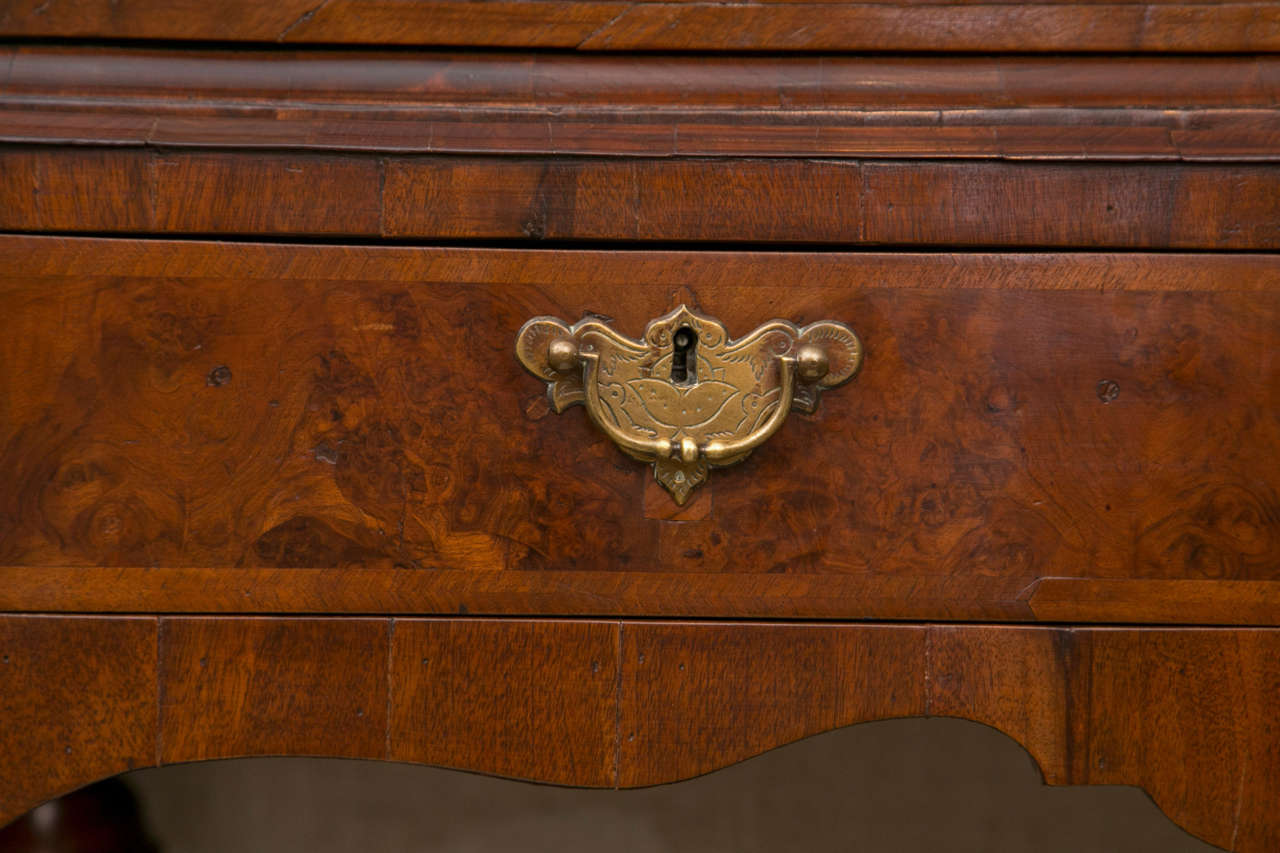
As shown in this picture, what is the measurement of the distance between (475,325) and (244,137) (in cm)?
12

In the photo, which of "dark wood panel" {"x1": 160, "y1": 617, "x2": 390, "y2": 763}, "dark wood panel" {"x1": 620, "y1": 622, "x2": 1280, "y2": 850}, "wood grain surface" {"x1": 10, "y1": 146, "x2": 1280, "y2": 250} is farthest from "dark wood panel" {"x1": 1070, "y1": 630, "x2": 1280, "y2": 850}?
"dark wood panel" {"x1": 160, "y1": 617, "x2": 390, "y2": 763}

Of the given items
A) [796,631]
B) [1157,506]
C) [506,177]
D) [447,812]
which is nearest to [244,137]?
[506,177]

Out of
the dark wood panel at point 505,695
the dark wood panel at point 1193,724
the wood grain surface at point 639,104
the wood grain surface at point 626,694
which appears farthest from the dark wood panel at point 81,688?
the dark wood panel at point 1193,724

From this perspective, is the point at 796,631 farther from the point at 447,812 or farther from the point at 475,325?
the point at 447,812

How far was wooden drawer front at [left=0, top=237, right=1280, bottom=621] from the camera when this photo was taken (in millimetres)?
458

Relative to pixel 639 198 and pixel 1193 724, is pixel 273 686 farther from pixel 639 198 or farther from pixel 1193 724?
pixel 1193 724

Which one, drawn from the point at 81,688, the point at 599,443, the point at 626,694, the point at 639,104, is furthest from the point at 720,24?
the point at 81,688

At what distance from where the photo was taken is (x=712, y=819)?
933 mm

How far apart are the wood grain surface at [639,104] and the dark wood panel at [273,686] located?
0.69 feet

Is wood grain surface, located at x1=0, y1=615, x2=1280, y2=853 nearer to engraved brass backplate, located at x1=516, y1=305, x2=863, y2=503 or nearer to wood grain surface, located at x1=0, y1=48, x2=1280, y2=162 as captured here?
engraved brass backplate, located at x1=516, y1=305, x2=863, y2=503

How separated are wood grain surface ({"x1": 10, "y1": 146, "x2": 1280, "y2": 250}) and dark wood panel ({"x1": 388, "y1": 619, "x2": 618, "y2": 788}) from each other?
176 mm

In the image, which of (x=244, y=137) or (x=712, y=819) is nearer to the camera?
(x=244, y=137)

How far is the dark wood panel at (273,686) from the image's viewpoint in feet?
1.54

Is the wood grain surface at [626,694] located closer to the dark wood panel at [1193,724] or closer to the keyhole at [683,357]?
the dark wood panel at [1193,724]
